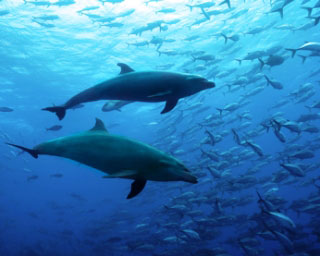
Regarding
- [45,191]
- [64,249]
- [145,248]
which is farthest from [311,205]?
[45,191]

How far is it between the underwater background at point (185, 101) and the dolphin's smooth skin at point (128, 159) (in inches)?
241

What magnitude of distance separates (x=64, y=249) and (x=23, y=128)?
51.7 feet

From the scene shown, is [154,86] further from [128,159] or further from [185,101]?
[185,101]

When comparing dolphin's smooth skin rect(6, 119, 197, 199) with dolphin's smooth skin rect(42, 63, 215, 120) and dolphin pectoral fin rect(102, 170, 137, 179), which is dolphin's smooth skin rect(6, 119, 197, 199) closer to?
dolphin pectoral fin rect(102, 170, 137, 179)

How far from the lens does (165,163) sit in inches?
89.7

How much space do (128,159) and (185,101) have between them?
2233 centimetres

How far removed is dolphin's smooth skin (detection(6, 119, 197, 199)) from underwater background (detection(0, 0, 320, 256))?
20.1 feet

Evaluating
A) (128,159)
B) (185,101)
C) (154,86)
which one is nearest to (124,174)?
(128,159)

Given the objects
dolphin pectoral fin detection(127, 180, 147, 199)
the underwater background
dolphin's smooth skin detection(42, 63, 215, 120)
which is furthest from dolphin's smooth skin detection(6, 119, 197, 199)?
the underwater background

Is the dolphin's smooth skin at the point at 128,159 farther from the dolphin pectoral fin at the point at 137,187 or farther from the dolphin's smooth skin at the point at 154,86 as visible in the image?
the dolphin's smooth skin at the point at 154,86

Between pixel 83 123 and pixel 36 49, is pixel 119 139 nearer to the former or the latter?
pixel 36 49

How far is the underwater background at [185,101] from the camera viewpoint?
12.1 meters

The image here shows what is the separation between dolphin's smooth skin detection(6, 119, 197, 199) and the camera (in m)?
2.28

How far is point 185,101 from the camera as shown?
957 inches
